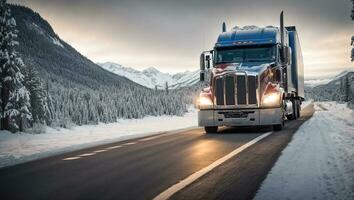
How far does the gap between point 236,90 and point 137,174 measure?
930 cm

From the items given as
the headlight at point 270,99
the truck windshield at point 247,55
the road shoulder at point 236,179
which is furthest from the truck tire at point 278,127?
the road shoulder at point 236,179

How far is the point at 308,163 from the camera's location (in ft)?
27.0

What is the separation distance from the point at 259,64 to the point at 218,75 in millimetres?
1706

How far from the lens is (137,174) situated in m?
7.42

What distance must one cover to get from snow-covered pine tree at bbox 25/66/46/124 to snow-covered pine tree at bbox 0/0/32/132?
17.0 ft

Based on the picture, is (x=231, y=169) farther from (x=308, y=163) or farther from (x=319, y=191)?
(x=319, y=191)

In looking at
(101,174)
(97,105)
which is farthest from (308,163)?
(97,105)

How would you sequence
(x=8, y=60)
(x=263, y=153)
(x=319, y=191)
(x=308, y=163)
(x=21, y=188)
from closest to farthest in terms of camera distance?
1. (x=319, y=191)
2. (x=21, y=188)
3. (x=308, y=163)
4. (x=263, y=153)
5. (x=8, y=60)

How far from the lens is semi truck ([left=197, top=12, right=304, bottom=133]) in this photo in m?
15.9

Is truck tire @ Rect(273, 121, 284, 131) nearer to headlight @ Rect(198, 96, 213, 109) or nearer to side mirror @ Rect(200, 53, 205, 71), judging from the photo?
headlight @ Rect(198, 96, 213, 109)

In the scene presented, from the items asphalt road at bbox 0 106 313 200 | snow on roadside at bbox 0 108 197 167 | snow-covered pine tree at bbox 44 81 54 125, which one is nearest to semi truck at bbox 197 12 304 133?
snow on roadside at bbox 0 108 197 167

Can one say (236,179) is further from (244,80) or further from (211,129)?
(211,129)

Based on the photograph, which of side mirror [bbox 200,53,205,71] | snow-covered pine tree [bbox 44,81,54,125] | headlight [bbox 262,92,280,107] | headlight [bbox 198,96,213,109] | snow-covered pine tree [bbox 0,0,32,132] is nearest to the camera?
headlight [bbox 262,92,280,107]

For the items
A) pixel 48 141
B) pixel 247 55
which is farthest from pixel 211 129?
pixel 48 141
